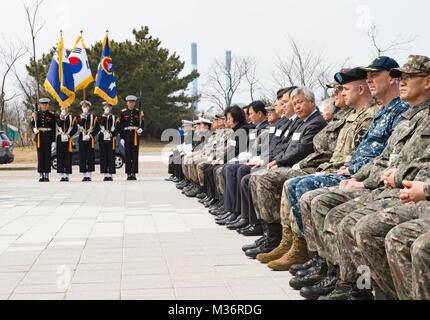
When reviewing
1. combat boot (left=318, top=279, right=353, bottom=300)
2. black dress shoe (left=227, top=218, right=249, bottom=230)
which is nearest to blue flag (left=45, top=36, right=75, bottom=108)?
black dress shoe (left=227, top=218, right=249, bottom=230)

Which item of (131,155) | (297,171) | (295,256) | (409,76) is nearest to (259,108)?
(297,171)

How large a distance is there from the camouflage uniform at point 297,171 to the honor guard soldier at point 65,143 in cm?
1109

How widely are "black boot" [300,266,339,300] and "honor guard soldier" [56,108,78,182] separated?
13035 mm

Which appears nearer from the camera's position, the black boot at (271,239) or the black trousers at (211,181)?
the black boot at (271,239)

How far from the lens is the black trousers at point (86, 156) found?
53.1ft

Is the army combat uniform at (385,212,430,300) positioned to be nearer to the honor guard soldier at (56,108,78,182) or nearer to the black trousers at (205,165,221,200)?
the black trousers at (205,165,221,200)

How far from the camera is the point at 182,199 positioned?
449 inches

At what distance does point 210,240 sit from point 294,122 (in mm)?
1651

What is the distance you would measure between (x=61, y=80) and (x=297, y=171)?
43.3ft

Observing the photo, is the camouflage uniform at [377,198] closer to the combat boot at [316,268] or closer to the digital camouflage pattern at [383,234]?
the digital camouflage pattern at [383,234]

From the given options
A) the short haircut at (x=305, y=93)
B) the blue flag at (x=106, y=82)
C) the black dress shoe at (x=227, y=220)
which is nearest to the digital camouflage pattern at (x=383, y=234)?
the short haircut at (x=305, y=93)

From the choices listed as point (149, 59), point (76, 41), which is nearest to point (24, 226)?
point (76, 41)

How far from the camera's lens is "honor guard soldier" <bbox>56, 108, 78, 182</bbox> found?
16.3 metres

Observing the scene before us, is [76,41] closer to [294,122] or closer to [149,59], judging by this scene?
[294,122]
